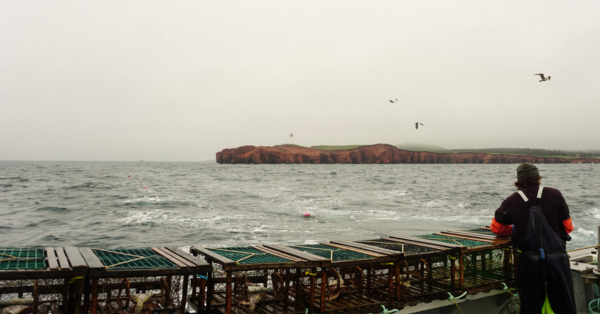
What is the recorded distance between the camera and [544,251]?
4711mm

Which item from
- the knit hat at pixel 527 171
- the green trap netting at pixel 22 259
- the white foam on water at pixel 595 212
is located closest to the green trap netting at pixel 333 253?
the knit hat at pixel 527 171

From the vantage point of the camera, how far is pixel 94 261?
4.16 m

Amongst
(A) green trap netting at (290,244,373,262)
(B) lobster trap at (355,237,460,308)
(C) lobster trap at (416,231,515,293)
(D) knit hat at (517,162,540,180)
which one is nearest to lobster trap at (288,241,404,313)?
(A) green trap netting at (290,244,373,262)

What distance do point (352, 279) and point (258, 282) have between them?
1.47m

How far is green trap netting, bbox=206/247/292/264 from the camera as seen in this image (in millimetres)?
4652

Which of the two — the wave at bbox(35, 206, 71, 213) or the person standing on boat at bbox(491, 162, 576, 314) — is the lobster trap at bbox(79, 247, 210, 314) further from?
the wave at bbox(35, 206, 71, 213)

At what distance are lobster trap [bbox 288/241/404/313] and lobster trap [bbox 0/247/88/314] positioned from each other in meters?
2.61

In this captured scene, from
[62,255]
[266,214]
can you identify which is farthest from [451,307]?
[266,214]

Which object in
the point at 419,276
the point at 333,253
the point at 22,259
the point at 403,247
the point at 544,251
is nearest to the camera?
the point at 22,259

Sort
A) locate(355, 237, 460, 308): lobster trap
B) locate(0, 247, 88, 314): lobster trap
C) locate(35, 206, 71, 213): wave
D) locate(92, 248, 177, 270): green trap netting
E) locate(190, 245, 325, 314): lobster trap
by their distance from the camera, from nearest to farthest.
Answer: locate(0, 247, 88, 314): lobster trap < locate(92, 248, 177, 270): green trap netting < locate(190, 245, 325, 314): lobster trap < locate(355, 237, 460, 308): lobster trap < locate(35, 206, 71, 213): wave

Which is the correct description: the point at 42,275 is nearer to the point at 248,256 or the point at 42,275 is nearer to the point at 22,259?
the point at 22,259

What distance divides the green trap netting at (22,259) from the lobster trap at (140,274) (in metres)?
0.44

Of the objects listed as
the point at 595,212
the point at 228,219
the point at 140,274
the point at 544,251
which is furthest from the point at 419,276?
the point at 595,212

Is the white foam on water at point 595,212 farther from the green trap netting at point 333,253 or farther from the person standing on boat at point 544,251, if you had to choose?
the green trap netting at point 333,253
